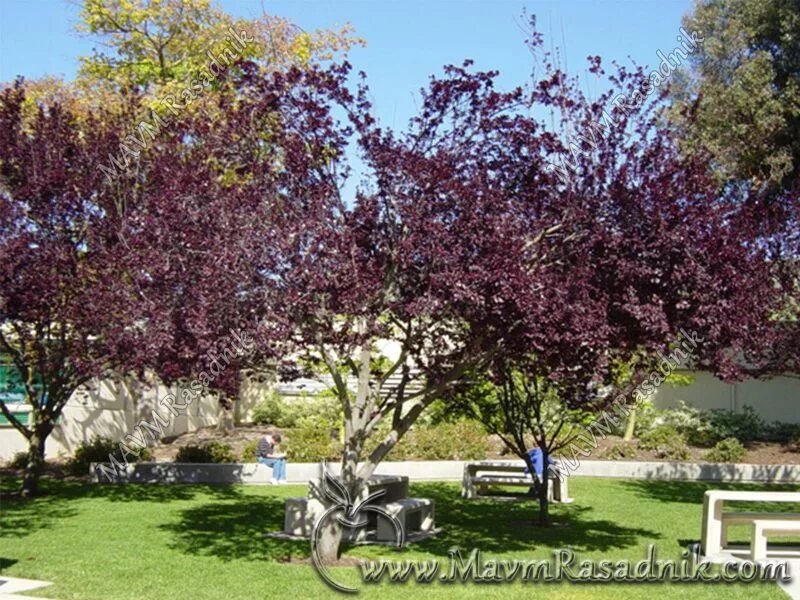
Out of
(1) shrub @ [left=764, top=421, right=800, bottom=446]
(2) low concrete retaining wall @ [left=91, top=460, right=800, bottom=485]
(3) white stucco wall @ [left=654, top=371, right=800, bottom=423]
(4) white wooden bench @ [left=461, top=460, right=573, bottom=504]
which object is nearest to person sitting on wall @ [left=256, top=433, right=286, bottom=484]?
(2) low concrete retaining wall @ [left=91, top=460, right=800, bottom=485]

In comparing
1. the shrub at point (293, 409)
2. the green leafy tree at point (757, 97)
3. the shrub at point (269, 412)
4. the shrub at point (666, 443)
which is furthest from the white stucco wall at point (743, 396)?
the shrub at point (269, 412)

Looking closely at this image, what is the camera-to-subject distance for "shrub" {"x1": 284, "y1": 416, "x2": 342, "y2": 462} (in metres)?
18.9

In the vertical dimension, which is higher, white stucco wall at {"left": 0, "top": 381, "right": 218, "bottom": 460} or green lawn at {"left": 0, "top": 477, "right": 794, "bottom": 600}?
white stucco wall at {"left": 0, "top": 381, "right": 218, "bottom": 460}

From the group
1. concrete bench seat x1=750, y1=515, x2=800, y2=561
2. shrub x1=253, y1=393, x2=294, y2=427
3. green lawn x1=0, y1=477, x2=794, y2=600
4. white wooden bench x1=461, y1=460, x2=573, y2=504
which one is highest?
shrub x1=253, y1=393, x2=294, y2=427

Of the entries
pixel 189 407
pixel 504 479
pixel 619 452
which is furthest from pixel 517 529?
pixel 189 407

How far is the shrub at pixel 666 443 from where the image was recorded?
66.7 feet

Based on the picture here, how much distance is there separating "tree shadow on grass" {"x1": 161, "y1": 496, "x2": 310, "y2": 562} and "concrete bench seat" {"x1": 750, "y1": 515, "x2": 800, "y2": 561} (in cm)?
489

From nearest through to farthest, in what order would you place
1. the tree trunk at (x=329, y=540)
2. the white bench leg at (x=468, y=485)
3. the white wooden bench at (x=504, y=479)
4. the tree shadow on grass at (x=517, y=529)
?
1. the tree trunk at (x=329, y=540)
2. the tree shadow on grass at (x=517, y=529)
3. the white wooden bench at (x=504, y=479)
4. the white bench leg at (x=468, y=485)

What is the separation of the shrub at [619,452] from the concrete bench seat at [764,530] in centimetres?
1071

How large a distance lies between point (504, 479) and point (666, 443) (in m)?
6.67

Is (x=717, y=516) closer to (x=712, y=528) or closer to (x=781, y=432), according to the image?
(x=712, y=528)

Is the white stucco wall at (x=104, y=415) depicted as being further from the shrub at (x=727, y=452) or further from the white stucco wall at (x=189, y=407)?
the shrub at (x=727, y=452)

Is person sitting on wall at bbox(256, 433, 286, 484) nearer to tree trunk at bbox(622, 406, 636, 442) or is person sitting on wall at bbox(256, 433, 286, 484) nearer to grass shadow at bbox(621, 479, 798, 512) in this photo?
grass shadow at bbox(621, 479, 798, 512)

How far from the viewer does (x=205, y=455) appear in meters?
18.8
